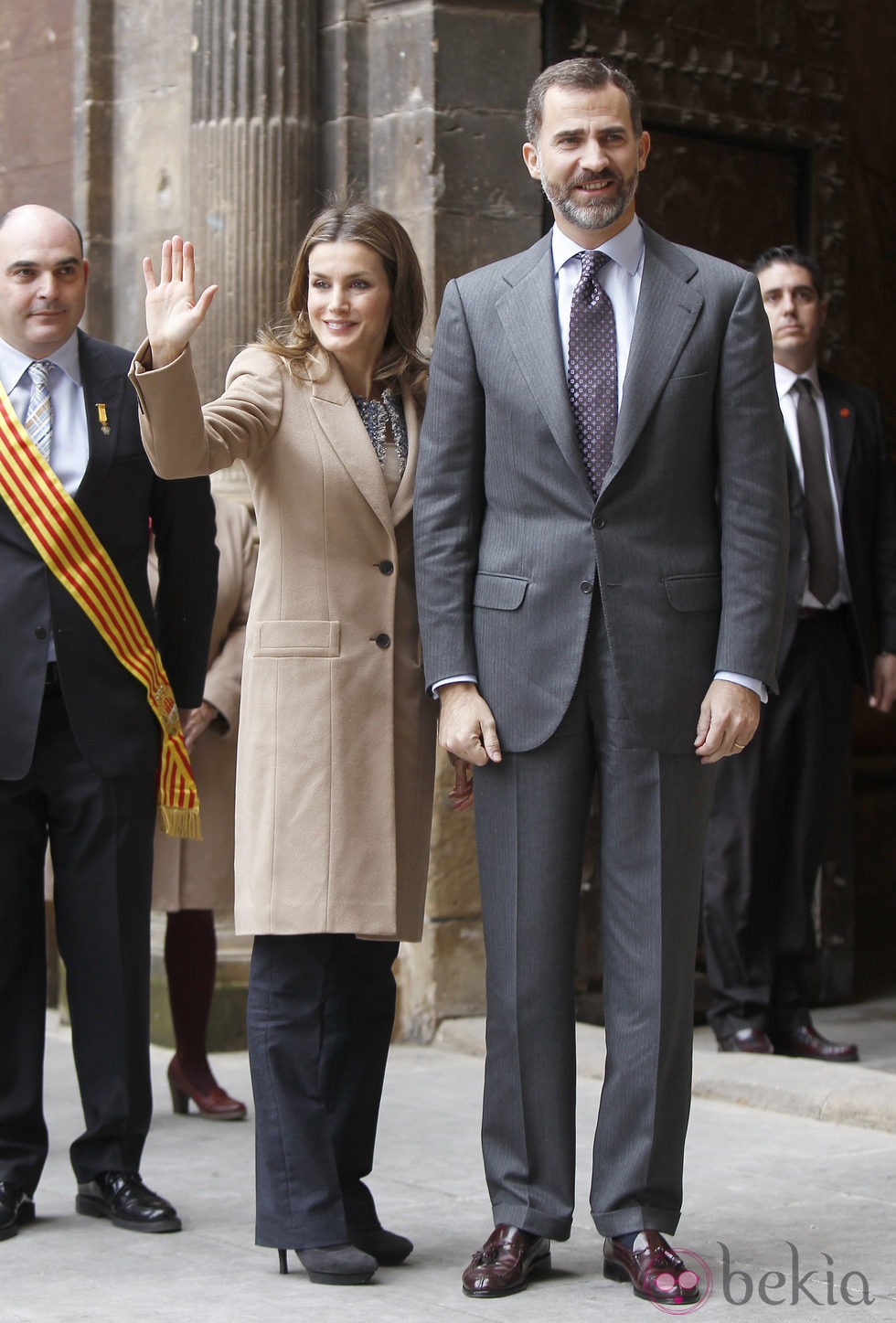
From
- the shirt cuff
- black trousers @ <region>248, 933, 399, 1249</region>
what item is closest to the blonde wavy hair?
the shirt cuff

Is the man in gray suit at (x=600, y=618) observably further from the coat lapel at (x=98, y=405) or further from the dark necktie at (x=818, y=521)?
the dark necktie at (x=818, y=521)

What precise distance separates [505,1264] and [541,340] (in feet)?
5.15

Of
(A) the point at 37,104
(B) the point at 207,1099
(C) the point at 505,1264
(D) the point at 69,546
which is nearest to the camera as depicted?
(C) the point at 505,1264

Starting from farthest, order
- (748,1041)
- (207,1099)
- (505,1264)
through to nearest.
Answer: (748,1041)
(207,1099)
(505,1264)

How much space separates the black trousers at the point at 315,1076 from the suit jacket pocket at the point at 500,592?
25.9 inches

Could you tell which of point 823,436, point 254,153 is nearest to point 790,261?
point 823,436

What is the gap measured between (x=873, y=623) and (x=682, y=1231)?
256 cm

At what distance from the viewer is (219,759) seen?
5355 millimetres

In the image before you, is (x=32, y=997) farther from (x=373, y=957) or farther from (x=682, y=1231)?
(x=682, y=1231)

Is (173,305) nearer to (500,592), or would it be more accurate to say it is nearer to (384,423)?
(384,423)

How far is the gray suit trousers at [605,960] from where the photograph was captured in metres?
3.57

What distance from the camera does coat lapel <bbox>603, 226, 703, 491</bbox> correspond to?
3.56 m

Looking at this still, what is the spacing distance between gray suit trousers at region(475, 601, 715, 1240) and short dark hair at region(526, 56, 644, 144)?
34.7 inches

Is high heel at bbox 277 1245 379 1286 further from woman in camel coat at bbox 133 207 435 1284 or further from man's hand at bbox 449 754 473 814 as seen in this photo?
man's hand at bbox 449 754 473 814
